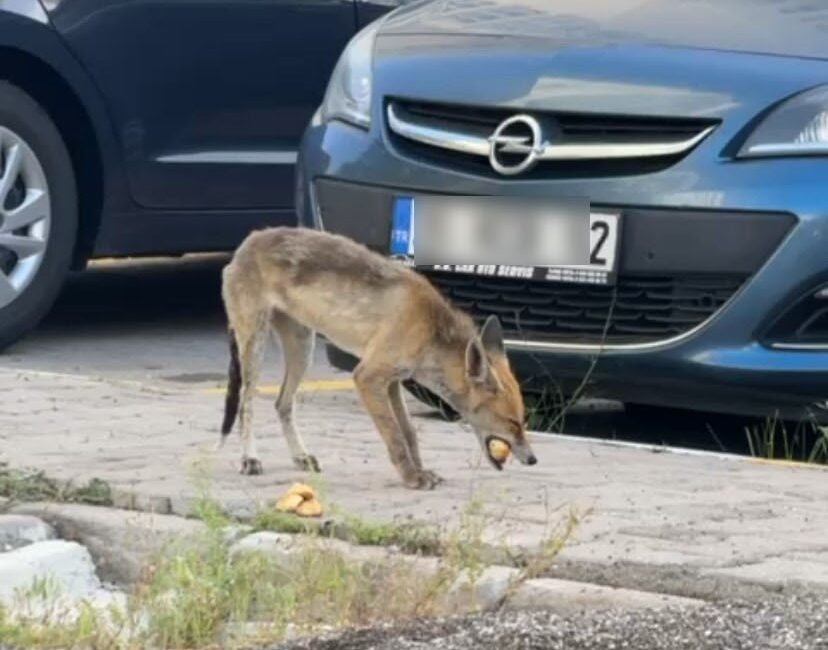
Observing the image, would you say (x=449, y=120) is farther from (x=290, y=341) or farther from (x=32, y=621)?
(x=32, y=621)

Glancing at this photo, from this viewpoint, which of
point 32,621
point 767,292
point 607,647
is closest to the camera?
point 607,647

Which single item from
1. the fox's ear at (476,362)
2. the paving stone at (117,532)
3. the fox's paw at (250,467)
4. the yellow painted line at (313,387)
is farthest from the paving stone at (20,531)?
the yellow painted line at (313,387)

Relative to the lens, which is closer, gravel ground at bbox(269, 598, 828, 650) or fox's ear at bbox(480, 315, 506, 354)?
gravel ground at bbox(269, 598, 828, 650)

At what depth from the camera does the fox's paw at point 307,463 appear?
555 centimetres

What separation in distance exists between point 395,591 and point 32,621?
0.67 m

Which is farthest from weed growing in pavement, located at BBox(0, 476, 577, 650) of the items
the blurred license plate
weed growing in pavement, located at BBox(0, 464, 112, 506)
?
the blurred license plate

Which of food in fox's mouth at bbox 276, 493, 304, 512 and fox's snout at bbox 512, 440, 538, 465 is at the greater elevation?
food in fox's mouth at bbox 276, 493, 304, 512

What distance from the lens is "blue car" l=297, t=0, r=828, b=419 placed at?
5.79 meters

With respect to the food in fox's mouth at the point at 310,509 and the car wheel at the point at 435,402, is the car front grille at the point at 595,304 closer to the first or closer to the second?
the car wheel at the point at 435,402

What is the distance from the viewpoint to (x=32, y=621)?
4.27 metres

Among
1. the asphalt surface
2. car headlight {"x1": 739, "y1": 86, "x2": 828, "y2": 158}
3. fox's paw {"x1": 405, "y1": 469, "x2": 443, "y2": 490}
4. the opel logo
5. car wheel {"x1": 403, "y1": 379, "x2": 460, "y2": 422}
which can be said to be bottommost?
the asphalt surface

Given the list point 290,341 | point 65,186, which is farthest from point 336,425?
point 65,186

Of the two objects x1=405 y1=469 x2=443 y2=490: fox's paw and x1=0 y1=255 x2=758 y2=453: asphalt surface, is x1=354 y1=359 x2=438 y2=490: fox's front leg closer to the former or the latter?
x1=405 y1=469 x2=443 y2=490: fox's paw

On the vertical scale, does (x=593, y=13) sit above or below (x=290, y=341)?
above
